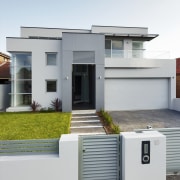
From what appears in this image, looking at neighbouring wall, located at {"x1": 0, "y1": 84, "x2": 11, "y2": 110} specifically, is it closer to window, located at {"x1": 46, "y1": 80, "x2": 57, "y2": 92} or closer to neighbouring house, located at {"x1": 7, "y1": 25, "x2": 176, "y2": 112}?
neighbouring house, located at {"x1": 7, "y1": 25, "x2": 176, "y2": 112}

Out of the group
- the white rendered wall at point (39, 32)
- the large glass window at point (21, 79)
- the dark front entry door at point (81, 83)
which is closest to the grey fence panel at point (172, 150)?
the large glass window at point (21, 79)

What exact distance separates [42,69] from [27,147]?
9759mm

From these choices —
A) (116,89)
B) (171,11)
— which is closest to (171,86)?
(116,89)

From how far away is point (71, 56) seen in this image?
1202 cm

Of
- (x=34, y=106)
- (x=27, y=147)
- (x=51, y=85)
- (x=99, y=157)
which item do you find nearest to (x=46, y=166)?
Answer: (x=27, y=147)

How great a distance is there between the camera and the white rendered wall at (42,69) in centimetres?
1257

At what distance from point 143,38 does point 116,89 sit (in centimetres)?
692

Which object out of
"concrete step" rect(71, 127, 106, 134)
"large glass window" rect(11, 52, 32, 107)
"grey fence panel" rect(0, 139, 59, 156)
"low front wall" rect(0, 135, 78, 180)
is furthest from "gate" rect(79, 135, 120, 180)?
"large glass window" rect(11, 52, 32, 107)

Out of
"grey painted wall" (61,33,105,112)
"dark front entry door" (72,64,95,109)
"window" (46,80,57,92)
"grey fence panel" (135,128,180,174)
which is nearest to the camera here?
"grey fence panel" (135,128,180,174)

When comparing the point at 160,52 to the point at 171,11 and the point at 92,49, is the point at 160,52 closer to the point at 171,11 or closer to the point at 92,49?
the point at 171,11

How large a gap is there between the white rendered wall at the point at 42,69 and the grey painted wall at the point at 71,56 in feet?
3.38

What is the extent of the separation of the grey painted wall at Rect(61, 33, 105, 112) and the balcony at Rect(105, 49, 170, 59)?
156cm

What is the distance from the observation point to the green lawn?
7.35 metres

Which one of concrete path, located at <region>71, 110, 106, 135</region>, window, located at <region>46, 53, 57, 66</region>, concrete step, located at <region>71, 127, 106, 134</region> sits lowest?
concrete step, located at <region>71, 127, 106, 134</region>
